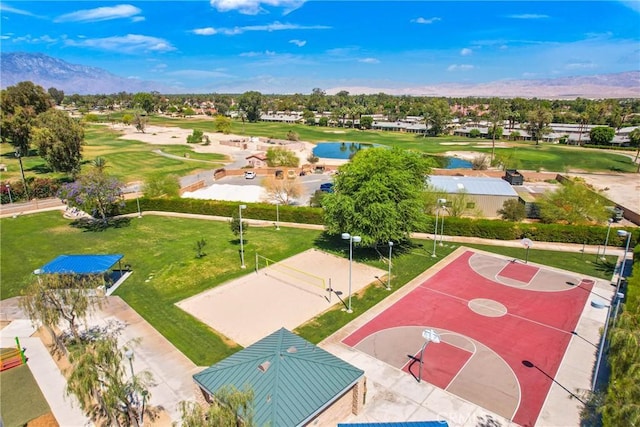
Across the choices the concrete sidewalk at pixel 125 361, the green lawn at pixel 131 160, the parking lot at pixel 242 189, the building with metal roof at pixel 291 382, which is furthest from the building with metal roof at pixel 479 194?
the green lawn at pixel 131 160

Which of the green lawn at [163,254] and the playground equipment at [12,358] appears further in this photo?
the green lawn at [163,254]

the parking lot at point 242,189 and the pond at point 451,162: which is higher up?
the pond at point 451,162

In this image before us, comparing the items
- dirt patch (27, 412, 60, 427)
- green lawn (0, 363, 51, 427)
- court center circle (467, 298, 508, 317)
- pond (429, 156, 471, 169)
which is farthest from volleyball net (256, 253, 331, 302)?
pond (429, 156, 471, 169)

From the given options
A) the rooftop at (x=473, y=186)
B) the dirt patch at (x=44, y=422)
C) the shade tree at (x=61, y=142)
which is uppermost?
the shade tree at (x=61, y=142)

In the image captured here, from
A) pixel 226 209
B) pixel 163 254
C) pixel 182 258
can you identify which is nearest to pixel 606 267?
pixel 182 258

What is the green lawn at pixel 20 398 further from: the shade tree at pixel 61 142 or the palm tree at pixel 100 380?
the shade tree at pixel 61 142

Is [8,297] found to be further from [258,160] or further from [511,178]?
[511,178]

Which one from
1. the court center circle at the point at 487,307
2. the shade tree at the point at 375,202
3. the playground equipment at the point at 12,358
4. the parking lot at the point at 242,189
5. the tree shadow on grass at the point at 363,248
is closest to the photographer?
the playground equipment at the point at 12,358
